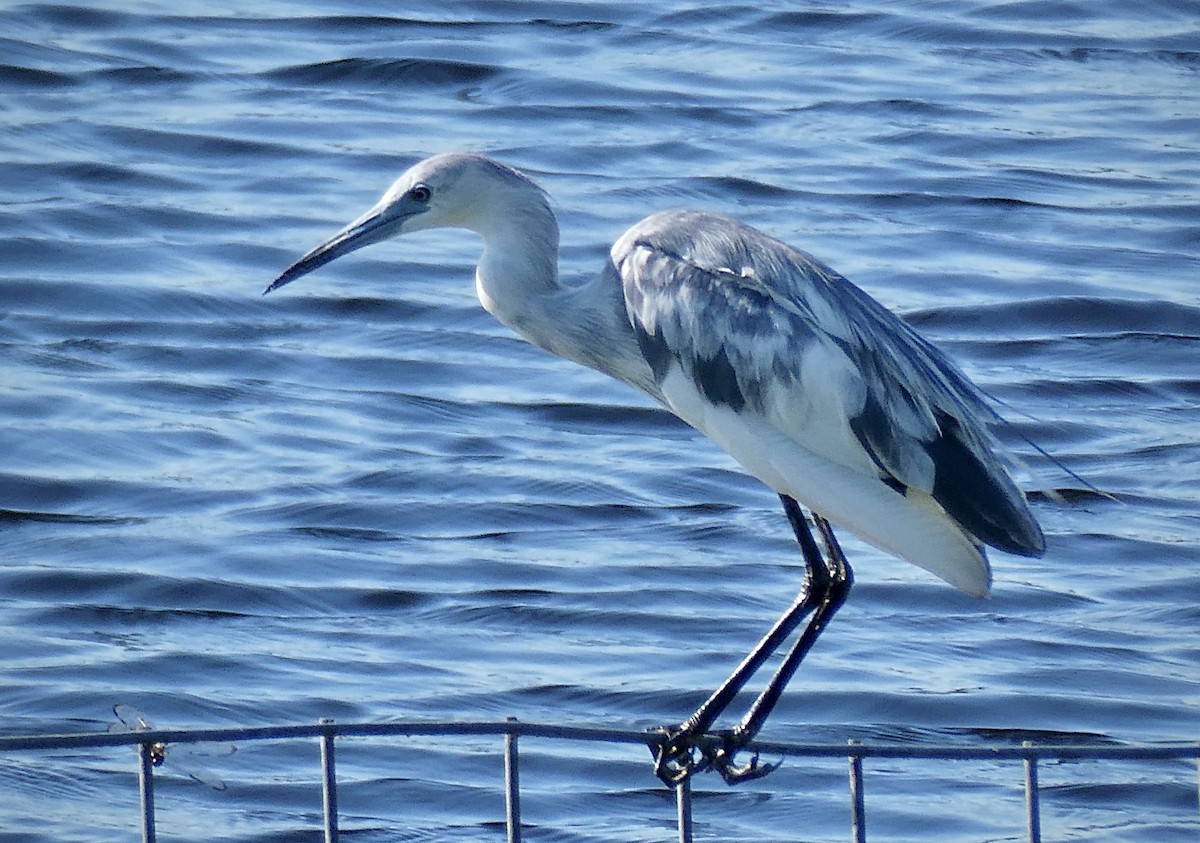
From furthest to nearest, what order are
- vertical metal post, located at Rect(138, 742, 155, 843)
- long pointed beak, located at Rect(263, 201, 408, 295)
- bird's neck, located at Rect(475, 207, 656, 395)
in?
1. bird's neck, located at Rect(475, 207, 656, 395)
2. long pointed beak, located at Rect(263, 201, 408, 295)
3. vertical metal post, located at Rect(138, 742, 155, 843)

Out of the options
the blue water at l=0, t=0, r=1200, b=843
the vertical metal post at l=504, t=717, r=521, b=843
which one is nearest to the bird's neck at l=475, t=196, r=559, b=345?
the vertical metal post at l=504, t=717, r=521, b=843

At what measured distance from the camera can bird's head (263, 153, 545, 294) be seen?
652cm

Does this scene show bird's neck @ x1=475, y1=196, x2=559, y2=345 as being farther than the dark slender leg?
Yes

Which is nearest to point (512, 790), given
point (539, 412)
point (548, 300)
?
point (548, 300)

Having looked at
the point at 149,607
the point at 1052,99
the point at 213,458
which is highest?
the point at 1052,99

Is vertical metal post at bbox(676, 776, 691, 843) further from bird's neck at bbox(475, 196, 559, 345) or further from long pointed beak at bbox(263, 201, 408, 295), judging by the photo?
long pointed beak at bbox(263, 201, 408, 295)

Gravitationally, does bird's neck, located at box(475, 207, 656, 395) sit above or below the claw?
above

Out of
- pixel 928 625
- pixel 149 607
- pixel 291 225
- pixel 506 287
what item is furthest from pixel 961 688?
pixel 291 225

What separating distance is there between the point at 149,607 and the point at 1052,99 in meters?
9.54

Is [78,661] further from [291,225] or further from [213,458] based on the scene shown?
[291,225]

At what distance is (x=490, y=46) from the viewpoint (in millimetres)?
18984

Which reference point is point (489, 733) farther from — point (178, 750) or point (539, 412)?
point (539, 412)

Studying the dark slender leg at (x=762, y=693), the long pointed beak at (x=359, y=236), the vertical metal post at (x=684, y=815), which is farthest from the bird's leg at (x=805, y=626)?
the long pointed beak at (x=359, y=236)

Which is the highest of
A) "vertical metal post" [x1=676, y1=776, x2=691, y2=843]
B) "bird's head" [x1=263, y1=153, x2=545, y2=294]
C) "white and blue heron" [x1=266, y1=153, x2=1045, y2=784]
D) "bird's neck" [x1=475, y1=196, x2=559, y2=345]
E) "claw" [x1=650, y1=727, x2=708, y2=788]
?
"bird's head" [x1=263, y1=153, x2=545, y2=294]
